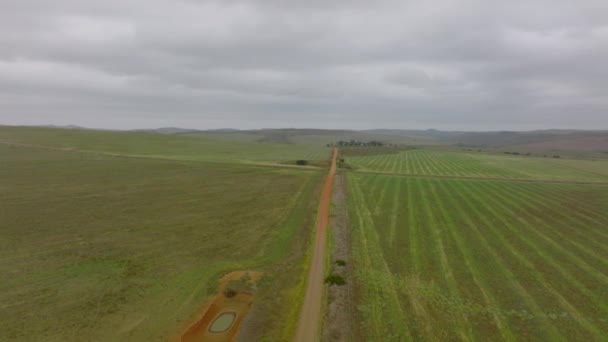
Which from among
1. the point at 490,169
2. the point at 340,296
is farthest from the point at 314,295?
the point at 490,169

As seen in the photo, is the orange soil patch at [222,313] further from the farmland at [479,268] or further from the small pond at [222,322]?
the farmland at [479,268]

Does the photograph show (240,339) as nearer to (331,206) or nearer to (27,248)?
(27,248)

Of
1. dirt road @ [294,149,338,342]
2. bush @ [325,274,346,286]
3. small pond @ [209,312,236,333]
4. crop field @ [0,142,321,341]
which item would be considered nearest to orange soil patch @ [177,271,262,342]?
small pond @ [209,312,236,333]

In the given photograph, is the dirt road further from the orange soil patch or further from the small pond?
the small pond

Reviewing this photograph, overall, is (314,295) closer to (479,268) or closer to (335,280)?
(335,280)

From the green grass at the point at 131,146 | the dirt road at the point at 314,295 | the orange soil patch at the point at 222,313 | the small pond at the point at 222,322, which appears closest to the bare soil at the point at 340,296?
the dirt road at the point at 314,295

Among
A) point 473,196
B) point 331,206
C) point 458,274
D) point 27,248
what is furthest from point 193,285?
point 473,196

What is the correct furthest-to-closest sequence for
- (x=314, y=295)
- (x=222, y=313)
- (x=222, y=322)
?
1. (x=314, y=295)
2. (x=222, y=313)
3. (x=222, y=322)
